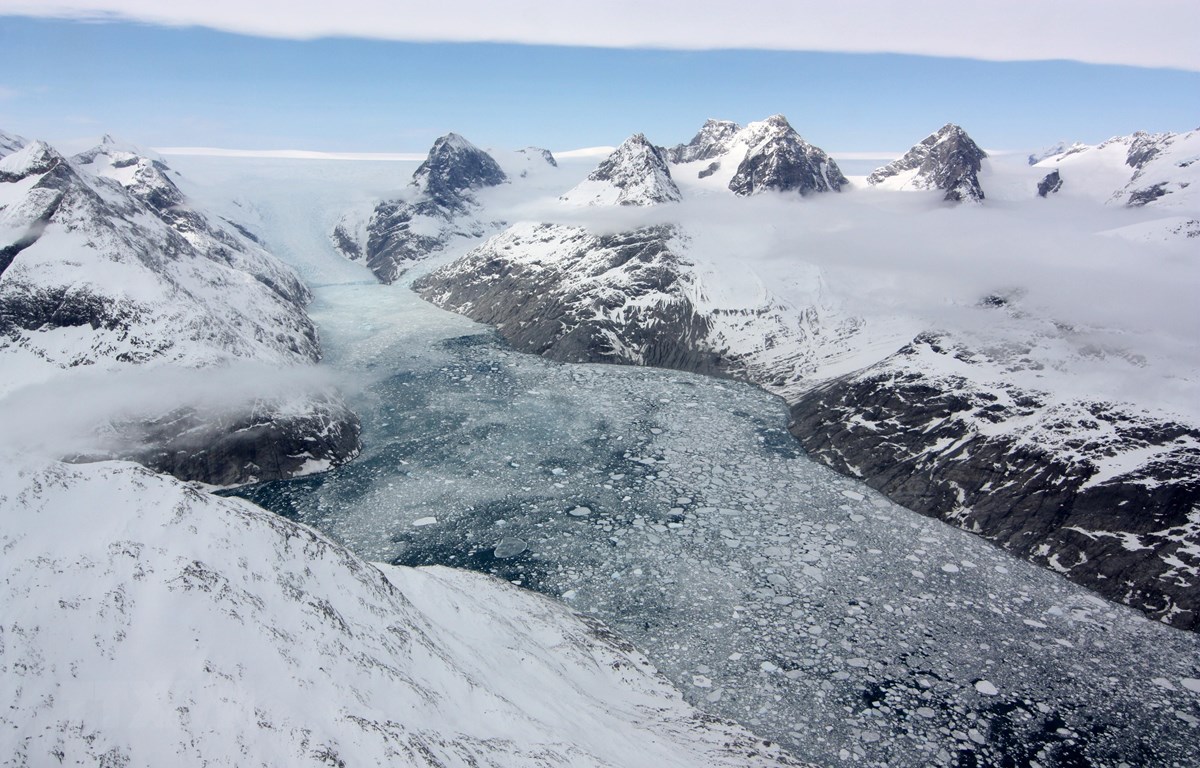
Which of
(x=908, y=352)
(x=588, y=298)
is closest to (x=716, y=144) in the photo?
(x=588, y=298)

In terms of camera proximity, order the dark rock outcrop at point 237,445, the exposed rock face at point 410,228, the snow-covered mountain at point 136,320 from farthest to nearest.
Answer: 1. the exposed rock face at point 410,228
2. the snow-covered mountain at point 136,320
3. the dark rock outcrop at point 237,445

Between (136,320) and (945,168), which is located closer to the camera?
(136,320)

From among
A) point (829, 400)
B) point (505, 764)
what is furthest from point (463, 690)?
point (829, 400)

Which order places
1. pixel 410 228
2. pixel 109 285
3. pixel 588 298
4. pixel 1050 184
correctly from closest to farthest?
pixel 109 285
pixel 588 298
pixel 1050 184
pixel 410 228

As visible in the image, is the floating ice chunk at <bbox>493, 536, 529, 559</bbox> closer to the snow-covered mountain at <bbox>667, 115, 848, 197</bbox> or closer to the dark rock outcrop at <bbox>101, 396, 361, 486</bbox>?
the dark rock outcrop at <bbox>101, 396, 361, 486</bbox>

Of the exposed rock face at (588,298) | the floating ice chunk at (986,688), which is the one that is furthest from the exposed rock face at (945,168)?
the floating ice chunk at (986,688)

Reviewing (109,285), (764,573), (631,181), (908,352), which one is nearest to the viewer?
(764,573)

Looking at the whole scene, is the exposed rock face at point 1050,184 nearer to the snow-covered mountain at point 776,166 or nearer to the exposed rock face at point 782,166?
the snow-covered mountain at point 776,166

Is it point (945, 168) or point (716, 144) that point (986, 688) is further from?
point (716, 144)
